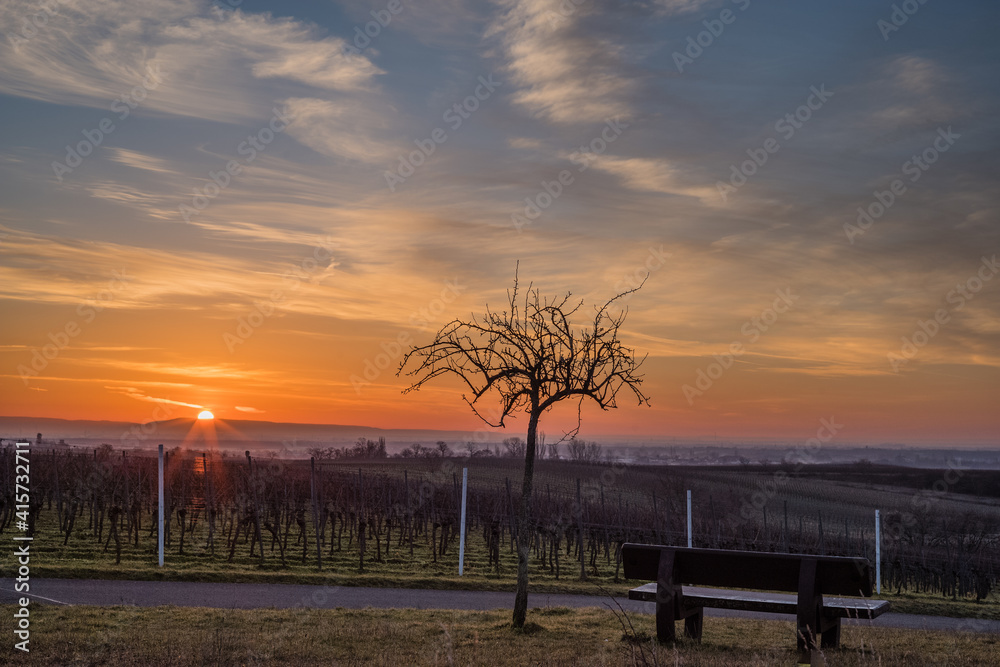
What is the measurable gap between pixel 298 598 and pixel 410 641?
481 centimetres

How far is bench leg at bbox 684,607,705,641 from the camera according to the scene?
859 centimetres

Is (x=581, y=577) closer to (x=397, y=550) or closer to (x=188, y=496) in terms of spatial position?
(x=397, y=550)

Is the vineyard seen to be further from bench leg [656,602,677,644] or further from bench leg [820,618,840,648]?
bench leg [820,618,840,648]

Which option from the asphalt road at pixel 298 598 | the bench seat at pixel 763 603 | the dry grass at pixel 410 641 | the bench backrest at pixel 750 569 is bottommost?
the asphalt road at pixel 298 598

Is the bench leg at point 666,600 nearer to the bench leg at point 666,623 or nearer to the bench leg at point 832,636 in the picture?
the bench leg at point 666,623

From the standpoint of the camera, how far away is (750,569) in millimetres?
7957

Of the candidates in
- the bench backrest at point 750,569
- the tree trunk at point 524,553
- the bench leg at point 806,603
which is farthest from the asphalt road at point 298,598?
the bench leg at point 806,603

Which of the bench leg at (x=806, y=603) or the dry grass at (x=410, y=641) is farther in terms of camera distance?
the bench leg at (x=806, y=603)

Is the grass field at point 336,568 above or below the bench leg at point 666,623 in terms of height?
below

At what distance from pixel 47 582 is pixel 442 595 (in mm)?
6252

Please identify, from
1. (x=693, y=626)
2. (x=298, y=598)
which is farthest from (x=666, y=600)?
(x=298, y=598)

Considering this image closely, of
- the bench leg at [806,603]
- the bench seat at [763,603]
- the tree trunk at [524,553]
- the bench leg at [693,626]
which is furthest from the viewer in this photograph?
the tree trunk at [524,553]

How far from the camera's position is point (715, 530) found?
76.1 feet

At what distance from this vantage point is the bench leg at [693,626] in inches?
338
